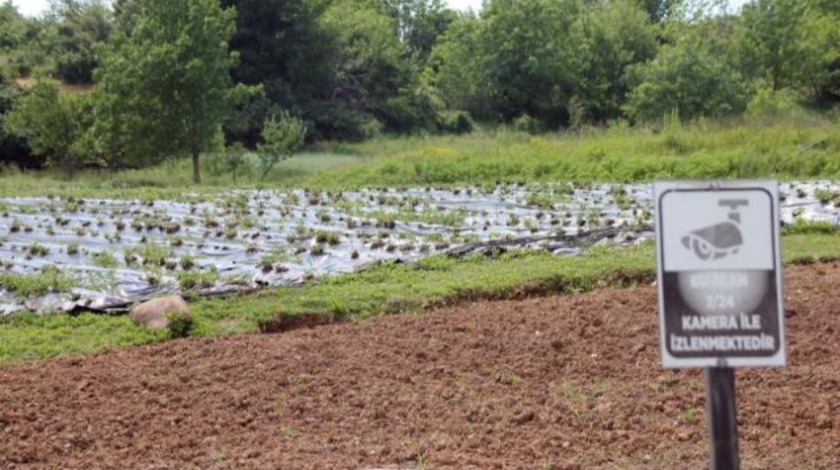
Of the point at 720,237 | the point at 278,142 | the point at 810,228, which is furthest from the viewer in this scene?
the point at 278,142

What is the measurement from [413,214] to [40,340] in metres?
6.63

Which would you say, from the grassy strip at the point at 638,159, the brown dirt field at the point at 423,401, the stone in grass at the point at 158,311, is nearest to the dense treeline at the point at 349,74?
the grassy strip at the point at 638,159

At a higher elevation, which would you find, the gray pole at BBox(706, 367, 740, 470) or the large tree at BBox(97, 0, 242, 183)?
the large tree at BBox(97, 0, 242, 183)

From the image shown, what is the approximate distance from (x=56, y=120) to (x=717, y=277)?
26.3m

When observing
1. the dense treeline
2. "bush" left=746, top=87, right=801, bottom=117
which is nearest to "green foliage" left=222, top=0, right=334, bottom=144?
the dense treeline

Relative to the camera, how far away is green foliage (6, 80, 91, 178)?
87.0 feet

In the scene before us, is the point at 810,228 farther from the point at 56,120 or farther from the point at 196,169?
the point at 56,120

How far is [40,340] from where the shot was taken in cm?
805

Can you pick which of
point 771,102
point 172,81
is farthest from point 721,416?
point 771,102

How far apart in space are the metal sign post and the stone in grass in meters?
6.03

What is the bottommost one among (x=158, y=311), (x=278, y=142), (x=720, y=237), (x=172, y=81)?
(x=158, y=311)

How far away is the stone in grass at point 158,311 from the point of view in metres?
8.21

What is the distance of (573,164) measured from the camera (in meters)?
21.8

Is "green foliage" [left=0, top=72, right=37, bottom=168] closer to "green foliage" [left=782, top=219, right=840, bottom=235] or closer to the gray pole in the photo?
"green foliage" [left=782, top=219, right=840, bottom=235]
